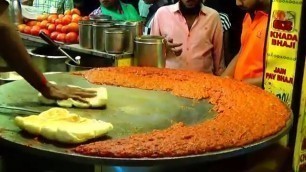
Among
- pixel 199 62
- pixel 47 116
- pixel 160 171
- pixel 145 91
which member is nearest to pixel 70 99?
pixel 47 116

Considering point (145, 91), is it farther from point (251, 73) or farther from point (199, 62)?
point (199, 62)

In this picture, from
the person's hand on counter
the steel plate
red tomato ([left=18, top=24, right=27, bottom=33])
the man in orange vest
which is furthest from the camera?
red tomato ([left=18, top=24, right=27, bottom=33])

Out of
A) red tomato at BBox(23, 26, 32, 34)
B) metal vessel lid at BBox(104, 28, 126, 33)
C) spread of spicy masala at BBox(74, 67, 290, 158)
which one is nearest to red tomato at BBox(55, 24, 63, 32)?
red tomato at BBox(23, 26, 32, 34)

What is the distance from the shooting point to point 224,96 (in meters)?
2.56

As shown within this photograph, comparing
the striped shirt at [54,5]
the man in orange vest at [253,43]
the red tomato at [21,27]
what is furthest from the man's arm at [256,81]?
the striped shirt at [54,5]

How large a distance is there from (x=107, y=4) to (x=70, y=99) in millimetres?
3016

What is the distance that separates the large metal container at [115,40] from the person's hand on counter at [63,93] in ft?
4.39

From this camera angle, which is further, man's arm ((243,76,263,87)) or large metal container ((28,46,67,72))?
large metal container ((28,46,67,72))

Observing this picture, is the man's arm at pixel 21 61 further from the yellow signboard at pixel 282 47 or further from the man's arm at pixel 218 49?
the man's arm at pixel 218 49

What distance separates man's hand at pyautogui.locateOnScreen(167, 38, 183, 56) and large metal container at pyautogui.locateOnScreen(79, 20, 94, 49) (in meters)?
0.64

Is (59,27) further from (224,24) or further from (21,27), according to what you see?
(224,24)

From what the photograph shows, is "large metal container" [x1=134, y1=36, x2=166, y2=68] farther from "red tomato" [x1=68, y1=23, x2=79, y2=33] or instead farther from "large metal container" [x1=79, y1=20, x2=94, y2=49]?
"red tomato" [x1=68, y1=23, x2=79, y2=33]

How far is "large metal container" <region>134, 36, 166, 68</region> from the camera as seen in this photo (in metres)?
3.56

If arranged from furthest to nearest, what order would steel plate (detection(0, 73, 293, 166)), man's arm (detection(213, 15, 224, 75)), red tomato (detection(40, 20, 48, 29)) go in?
red tomato (detection(40, 20, 48, 29))
man's arm (detection(213, 15, 224, 75))
steel plate (detection(0, 73, 293, 166))
